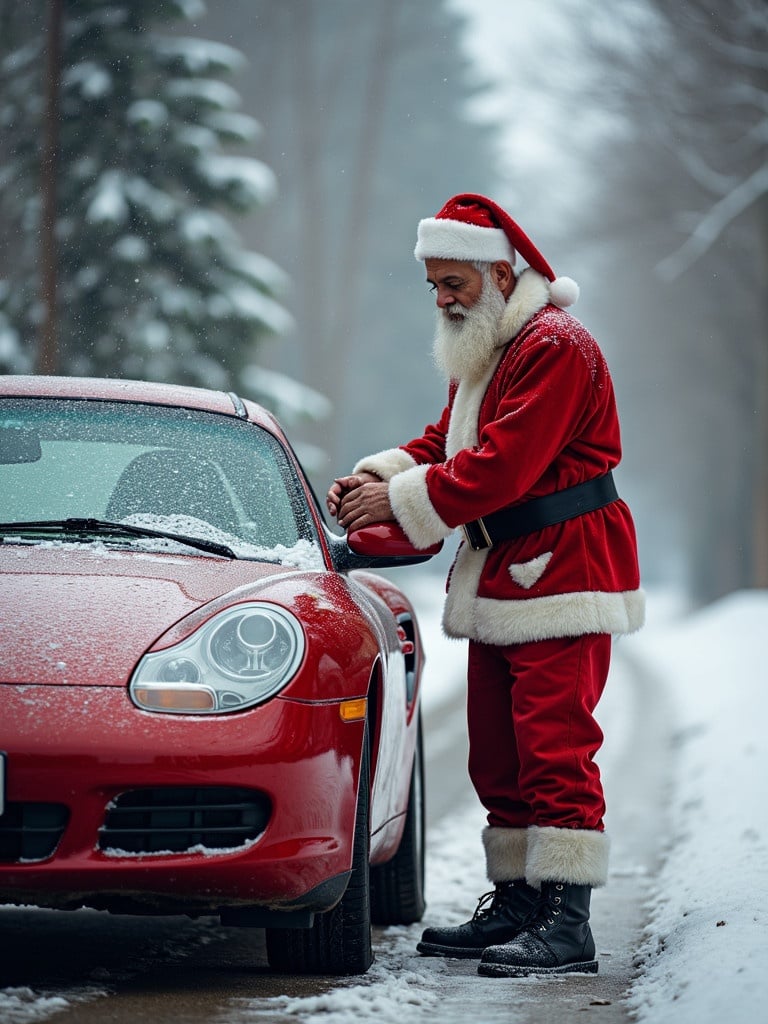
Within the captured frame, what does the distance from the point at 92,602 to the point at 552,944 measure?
1.58 m

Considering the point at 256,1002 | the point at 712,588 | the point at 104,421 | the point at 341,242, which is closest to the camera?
the point at 256,1002

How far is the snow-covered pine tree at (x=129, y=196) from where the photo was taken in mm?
16891

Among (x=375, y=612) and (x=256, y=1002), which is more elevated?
(x=375, y=612)

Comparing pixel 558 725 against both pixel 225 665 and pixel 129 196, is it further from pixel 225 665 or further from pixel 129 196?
pixel 129 196

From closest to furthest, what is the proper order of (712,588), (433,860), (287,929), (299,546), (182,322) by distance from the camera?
(287,929) < (299,546) < (433,860) < (182,322) < (712,588)

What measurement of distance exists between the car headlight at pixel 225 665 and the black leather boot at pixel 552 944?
1.16 m

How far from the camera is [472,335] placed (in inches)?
197

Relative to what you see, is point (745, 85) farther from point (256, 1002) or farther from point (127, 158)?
point (256, 1002)

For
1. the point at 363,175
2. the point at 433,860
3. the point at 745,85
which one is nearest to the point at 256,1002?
the point at 433,860

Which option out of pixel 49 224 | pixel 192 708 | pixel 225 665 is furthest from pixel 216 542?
pixel 49 224

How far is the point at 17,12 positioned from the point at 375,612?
13.4 meters

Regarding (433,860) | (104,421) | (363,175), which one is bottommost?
(433,860)

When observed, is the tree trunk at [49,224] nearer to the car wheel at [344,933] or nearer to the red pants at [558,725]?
the red pants at [558,725]

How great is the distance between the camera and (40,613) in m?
3.95
